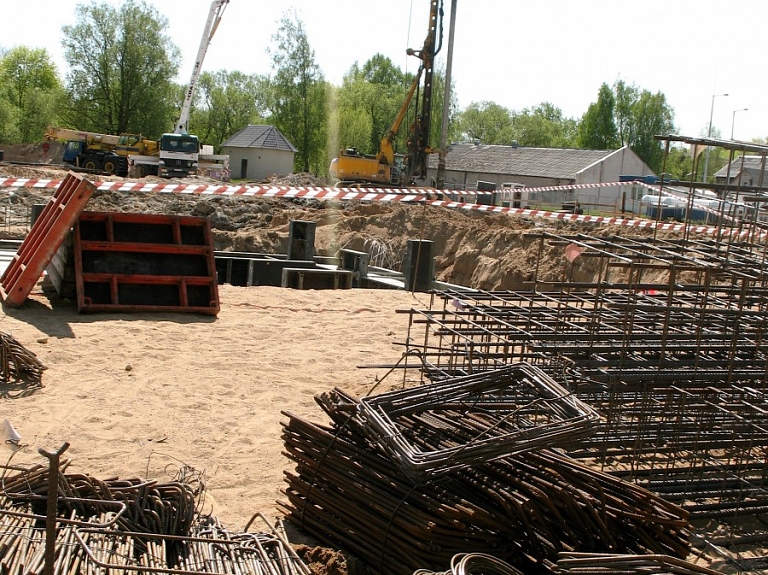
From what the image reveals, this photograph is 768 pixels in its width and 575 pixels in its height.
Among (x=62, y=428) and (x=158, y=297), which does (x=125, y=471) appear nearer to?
(x=62, y=428)

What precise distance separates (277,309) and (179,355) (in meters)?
3.10

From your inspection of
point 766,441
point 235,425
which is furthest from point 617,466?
point 235,425

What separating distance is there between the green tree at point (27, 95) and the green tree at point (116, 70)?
8.97 ft

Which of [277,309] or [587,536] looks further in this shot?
[277,309]

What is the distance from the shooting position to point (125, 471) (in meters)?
5.92

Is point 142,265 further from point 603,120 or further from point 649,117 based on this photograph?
point 649,117

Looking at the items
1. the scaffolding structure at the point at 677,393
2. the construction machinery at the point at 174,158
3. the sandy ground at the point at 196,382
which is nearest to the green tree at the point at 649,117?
the construction machinery at the point at 174,158

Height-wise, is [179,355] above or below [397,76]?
below

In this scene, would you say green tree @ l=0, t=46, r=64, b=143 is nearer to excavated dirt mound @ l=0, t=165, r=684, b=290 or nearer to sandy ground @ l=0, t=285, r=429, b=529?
excavated dirt mound @ l=0, t=165, r=684, b=290

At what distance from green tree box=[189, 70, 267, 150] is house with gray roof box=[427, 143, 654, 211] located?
23313mm

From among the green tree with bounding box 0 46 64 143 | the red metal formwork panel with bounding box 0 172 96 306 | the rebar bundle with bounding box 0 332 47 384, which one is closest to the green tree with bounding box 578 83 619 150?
the green tree with bounding box 0 46 64 143

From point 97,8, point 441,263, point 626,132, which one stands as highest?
point 97,8

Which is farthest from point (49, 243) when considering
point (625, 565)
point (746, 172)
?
point (746, 172)

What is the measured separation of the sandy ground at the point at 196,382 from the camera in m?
6.18
